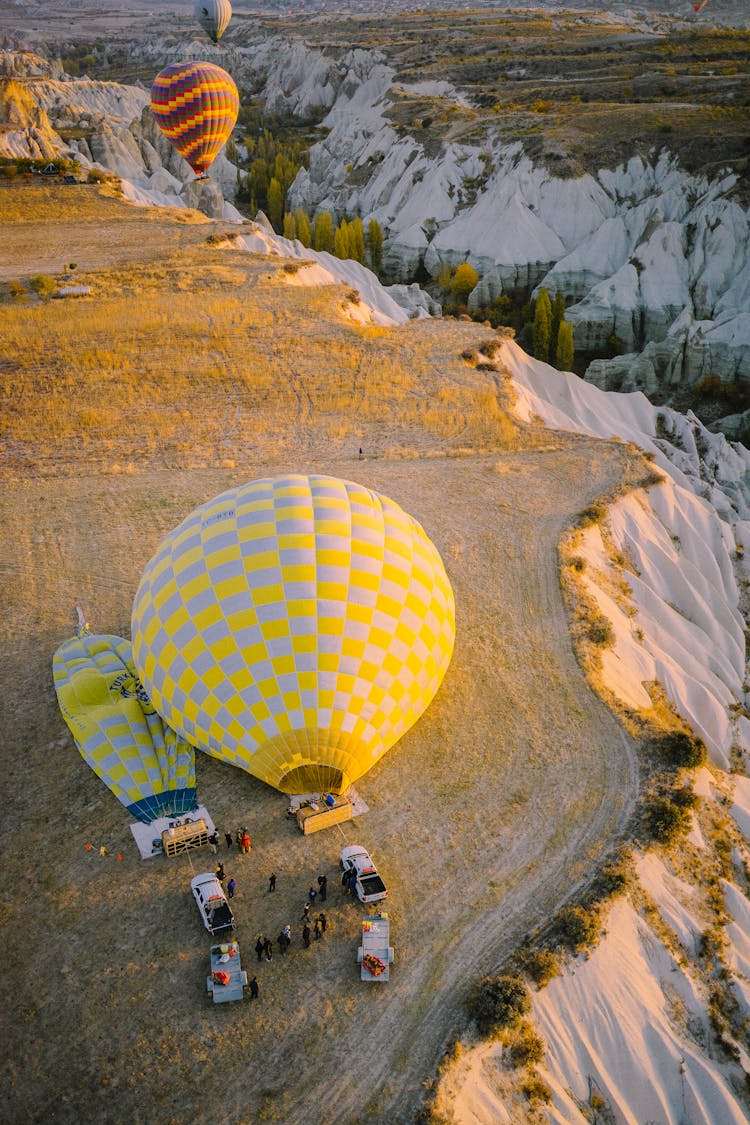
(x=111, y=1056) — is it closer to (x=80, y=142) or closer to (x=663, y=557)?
(x=663, y=557)

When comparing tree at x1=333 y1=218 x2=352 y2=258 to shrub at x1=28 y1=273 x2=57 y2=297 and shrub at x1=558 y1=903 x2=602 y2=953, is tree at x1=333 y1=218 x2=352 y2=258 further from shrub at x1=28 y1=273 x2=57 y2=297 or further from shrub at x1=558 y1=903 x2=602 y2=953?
shrub at x1=558 y1=903 x2=602 y2=953

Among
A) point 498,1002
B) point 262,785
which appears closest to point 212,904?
point 262,785

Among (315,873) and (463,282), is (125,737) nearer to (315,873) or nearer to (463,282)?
(315,873)

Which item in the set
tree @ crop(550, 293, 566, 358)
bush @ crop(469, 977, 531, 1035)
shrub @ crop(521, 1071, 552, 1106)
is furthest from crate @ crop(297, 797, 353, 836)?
tree @ crop(550, 293, 566, 358)

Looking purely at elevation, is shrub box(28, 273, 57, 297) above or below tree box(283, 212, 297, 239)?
above

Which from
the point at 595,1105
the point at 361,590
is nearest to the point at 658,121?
the point at 361,590

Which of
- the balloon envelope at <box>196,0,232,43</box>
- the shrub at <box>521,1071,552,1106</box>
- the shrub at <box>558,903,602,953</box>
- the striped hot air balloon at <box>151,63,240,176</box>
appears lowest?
the shrub at <box>521,1071,552,1106</box>

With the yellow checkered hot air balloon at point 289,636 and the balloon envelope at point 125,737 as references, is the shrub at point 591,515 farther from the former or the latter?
the balloon envelope at point 125,737
